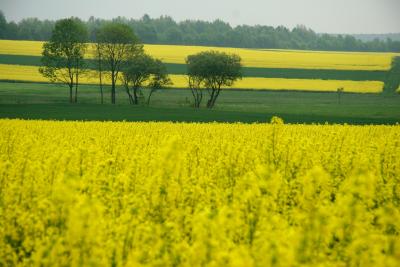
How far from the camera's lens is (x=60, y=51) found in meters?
68.3

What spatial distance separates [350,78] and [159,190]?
292ft

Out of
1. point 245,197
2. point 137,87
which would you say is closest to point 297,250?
point 245,197

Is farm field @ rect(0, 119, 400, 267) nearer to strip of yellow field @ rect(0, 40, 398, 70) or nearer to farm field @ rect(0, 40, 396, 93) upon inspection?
farm field @ rect(0, 40, 396, 93)

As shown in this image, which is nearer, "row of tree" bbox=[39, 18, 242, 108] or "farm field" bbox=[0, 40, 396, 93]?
"row of tree" bbox=[39, 18, 242, 108]

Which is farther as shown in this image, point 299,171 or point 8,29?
point 8,29

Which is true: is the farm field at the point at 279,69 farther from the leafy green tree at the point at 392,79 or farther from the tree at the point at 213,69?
the tree at the point at 213,69

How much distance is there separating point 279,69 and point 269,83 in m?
16.0

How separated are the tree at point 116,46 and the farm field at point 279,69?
289cm

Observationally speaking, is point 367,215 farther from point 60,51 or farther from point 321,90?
point 321,90

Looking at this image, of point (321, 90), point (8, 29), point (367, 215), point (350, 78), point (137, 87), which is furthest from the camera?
point (8, 29)

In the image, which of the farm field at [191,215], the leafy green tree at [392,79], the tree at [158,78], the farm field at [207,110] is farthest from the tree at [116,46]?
the farm field at [191,215]

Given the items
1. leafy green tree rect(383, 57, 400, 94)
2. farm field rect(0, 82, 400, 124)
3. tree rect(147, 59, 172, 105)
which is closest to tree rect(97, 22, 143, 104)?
tree rect(147, 59, 172, 105)

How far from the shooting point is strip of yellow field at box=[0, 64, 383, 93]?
83125 millimetres

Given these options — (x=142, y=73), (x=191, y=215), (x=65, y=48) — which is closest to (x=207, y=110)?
(x=142, y=73)
